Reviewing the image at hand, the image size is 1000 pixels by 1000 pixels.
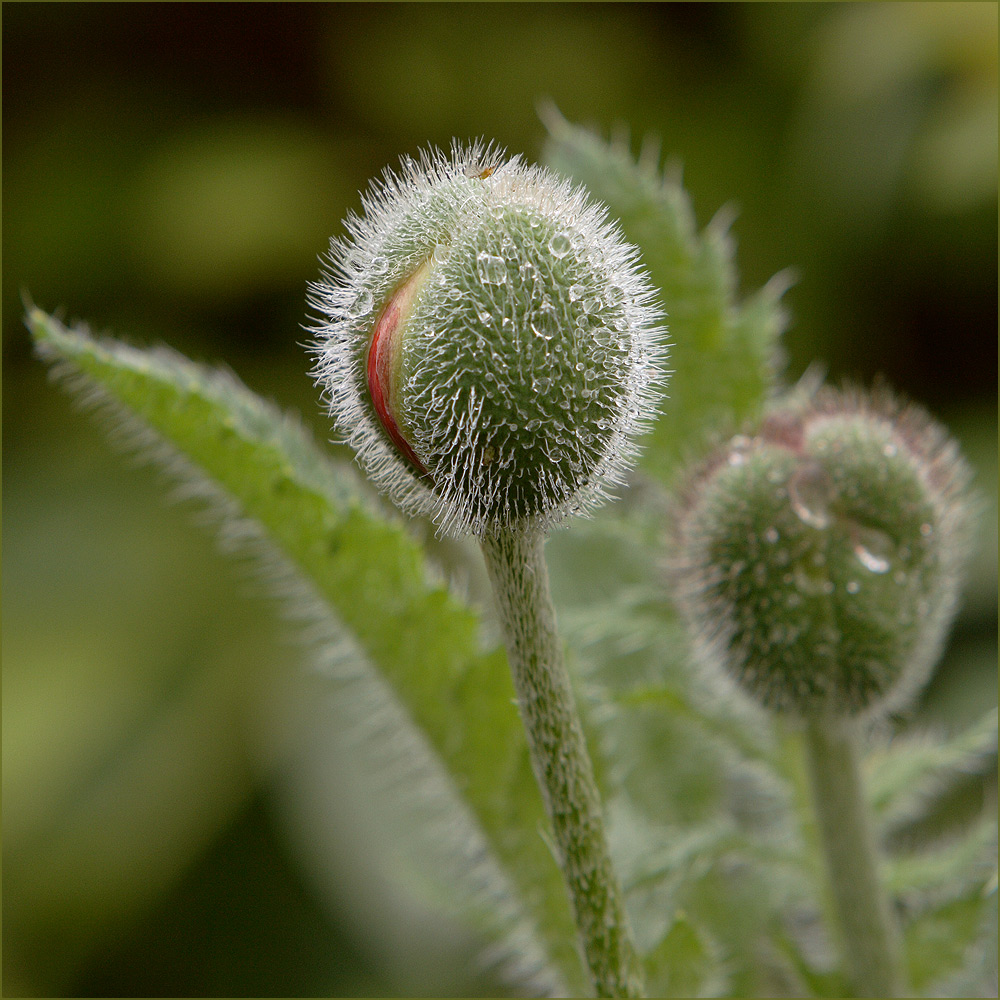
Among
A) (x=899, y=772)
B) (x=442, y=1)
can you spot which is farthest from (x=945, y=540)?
(x=442, y=1)

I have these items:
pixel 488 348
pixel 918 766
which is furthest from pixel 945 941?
pixel 488 348

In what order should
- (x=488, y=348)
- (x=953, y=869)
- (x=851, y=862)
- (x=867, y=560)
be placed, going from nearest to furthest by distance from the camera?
1. (x=488, y=348)
2. (x=867, y=560)
3. (x=851, y=862)
4. (x=953, y=869)

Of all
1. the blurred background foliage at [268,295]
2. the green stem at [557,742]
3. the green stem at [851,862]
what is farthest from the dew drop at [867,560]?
the blurred background foliage at [268,295]

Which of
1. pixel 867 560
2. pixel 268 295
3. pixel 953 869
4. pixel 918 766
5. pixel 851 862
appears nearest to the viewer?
pixel 867 560

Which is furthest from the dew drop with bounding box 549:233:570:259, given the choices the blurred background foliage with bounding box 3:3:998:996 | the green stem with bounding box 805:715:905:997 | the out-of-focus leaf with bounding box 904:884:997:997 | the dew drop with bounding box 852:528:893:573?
the blurred background foliage with bounding box 3:3:998:996

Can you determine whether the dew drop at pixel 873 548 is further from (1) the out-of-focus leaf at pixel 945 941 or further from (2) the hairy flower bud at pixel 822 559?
(1) the out-of-focus leaf at pixel 945 941

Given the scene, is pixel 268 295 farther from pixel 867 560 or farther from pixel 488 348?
pixel 488 348

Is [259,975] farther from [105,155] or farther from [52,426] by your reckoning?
[105,155]
